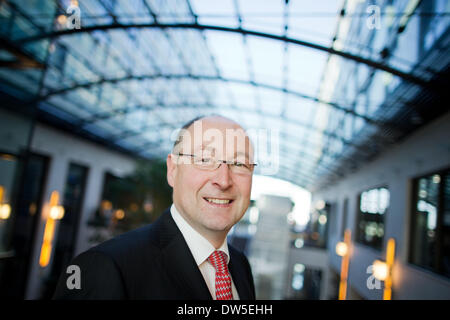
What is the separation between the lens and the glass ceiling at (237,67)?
17.8 ft

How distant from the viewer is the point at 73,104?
12.3m

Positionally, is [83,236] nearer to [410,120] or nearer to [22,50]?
[22,50]

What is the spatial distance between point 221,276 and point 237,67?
10.6 meters

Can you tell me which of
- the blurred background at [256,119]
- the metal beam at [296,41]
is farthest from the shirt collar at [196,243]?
the metal beam at [296,41]

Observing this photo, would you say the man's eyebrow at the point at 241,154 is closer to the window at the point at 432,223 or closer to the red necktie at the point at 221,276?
the red necktie at the point at 221,276

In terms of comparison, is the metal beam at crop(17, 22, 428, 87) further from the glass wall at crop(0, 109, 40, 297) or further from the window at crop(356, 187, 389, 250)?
the window at crop(356, 187, 389, 250)

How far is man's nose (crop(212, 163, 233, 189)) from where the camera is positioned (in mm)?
1274

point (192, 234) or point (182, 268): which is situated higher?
point (192, 234)

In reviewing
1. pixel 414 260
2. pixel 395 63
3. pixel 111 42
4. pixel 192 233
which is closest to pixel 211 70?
pixel 111 42

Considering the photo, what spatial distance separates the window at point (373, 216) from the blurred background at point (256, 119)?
52mm

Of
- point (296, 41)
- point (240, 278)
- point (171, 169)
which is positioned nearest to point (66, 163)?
point (296, 41)

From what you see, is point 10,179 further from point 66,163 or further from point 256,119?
point 256,119

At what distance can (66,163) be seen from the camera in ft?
42.9

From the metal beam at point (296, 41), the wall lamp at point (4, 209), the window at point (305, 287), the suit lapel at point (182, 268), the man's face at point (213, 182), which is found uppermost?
the metal beam at point (296, 41)
